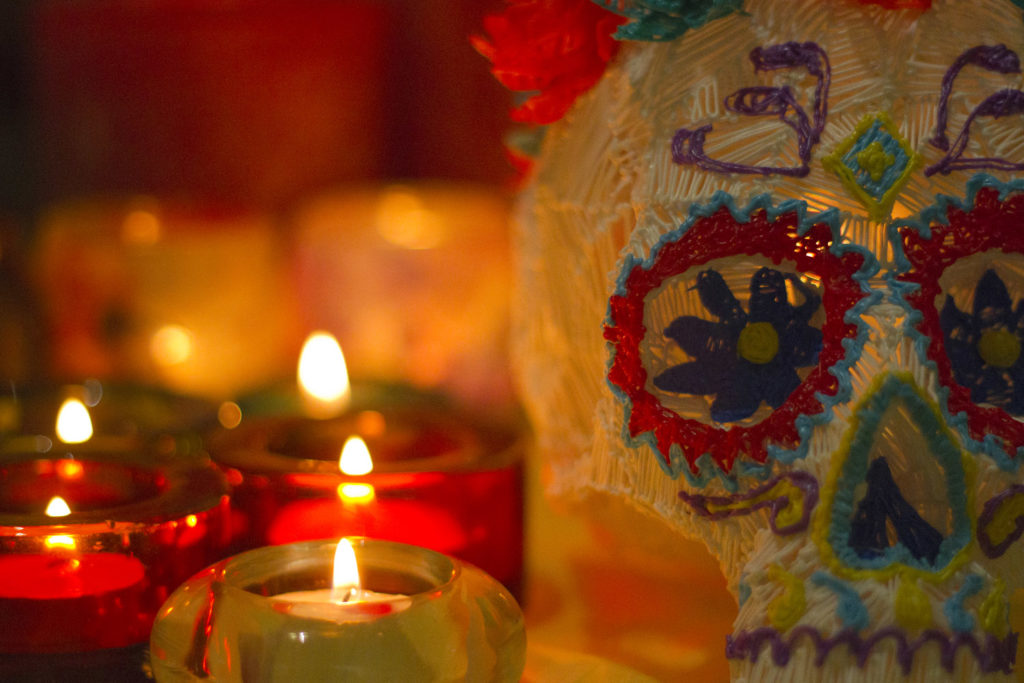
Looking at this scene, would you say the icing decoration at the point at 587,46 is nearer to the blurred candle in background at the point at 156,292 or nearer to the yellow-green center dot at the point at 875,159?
the yellow-green center dot at the point at 875,159

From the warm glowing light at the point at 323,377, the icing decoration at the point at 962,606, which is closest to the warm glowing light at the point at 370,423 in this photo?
the warm glowing light at the point at 323,377

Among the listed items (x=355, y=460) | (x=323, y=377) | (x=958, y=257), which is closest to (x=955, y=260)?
(x=958, y=257)

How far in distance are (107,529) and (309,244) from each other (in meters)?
0.49

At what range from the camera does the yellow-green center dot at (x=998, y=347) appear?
1.52 ft

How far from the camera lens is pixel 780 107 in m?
0.46

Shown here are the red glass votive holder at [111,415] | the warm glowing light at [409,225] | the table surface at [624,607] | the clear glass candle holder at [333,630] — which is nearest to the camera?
the clear glass candle holder at [333,630]

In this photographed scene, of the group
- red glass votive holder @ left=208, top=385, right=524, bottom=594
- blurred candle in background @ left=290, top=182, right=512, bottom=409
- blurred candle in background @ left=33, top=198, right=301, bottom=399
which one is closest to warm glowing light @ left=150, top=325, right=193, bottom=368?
blurred candle in background @ left=33, top=198, right=301, bottom=399

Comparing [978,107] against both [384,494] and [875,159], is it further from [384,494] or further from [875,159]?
[384,494]

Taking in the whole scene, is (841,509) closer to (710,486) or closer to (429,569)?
(710,486)

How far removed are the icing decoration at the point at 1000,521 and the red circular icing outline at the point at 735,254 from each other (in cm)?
9

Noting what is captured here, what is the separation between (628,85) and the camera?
1.67 ft

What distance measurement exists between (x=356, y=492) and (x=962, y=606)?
0.94ft

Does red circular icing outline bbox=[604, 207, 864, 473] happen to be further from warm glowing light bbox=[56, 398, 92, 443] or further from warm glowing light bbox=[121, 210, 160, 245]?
warm glowing light bbox=[121, 210, 160, 245]

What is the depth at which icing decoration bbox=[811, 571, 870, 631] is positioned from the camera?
417 mm
